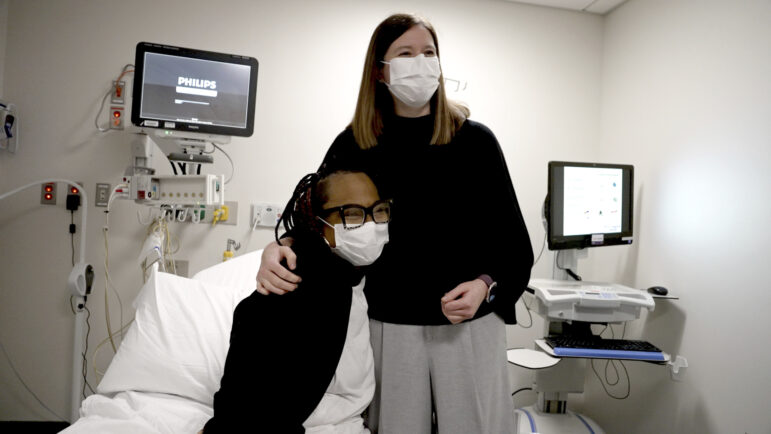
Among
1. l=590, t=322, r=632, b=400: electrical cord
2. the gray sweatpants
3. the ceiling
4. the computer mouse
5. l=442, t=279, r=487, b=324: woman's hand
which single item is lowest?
l=590, t=322, r=632, b=400: electrical cord

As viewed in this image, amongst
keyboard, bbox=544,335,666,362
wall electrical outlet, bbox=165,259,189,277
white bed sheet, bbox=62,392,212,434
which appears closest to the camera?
white bed sheet, bbox=62,392,212,434

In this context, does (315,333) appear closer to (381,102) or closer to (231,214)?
(381,102)

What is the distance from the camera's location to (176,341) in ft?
4.77

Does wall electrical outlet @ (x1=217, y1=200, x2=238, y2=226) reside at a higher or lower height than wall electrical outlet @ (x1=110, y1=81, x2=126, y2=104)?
lower

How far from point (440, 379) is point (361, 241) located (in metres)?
0.35

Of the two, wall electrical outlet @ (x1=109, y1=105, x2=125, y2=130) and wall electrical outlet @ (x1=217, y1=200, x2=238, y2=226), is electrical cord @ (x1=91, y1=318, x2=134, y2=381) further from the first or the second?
wall electrical outlet @ (x1=109, y1=105, x2=125, y2=130)

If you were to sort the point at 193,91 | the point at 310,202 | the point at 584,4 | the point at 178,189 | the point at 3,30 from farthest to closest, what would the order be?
the point at 584,4
the point at 3,30
the point at 193,91
the point at 178,189
the point at 310,202

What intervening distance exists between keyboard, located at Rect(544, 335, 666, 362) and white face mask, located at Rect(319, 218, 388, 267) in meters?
1.14

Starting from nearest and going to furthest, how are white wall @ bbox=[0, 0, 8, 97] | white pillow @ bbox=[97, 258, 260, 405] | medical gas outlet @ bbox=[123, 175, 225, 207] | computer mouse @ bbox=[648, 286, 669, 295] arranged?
1. white pillow @ bbox=[97, 258, 260, 405]
2. medical gas outlet @ bbox=[123, 175, 225, 207]
3. computer mouse @ bbox=[648, 286, 669, 295]
4. white wall @ bbox=[0, 0, 8, 97]

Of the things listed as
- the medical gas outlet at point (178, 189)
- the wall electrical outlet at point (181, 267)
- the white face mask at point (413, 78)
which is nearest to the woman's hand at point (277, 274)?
the white face mask at point (413, 78)

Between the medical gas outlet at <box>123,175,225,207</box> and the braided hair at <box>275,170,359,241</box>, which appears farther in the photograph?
the medical gas outlet at <box>123,175,225,207</box>

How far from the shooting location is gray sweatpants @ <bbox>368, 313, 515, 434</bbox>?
100cm

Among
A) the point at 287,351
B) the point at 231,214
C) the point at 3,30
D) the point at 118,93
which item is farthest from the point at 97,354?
the point at 287,351

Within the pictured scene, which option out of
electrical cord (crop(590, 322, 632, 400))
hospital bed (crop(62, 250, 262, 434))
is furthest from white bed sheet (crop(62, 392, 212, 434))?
electrical cord (crop(590, 322, 632, 400))
